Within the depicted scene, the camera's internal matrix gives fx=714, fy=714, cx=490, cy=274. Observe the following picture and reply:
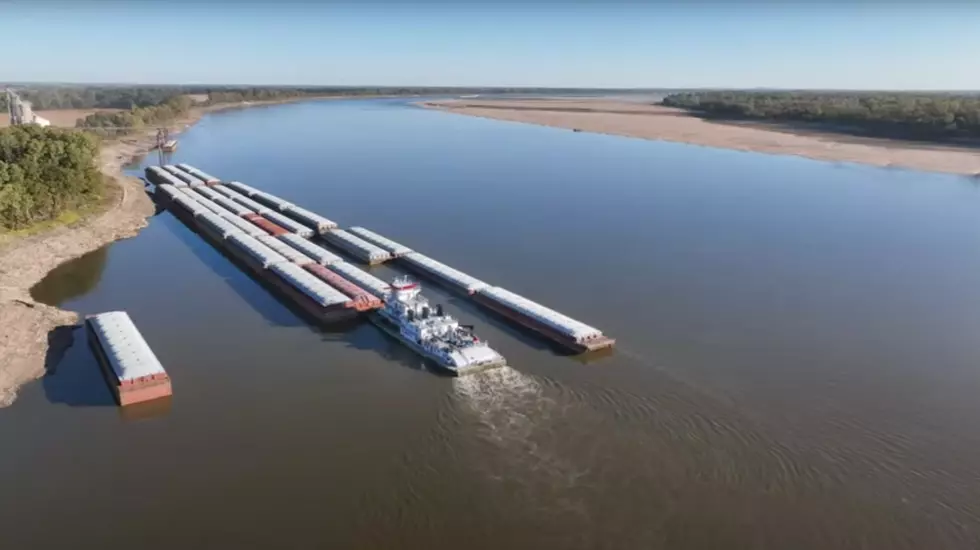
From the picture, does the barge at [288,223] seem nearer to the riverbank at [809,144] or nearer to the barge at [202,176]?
the barge at [202,176]

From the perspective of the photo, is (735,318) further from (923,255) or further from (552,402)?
(923,255)

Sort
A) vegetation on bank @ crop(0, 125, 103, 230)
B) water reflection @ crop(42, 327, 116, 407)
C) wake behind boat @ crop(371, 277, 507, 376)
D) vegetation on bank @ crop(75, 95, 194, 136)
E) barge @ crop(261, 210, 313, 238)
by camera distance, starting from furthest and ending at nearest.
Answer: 1. vegetation on bank @ crop(75, 95, 194, 136)
2. barge @ crop(261, 210, 313, 238)
3. vegetation on bank @ crop(0, 125, 103, 230)
4. wake behind boat @ crop(371, 277, 507, 376)
5. water reflection @ crop(42, 327, 116, 407)

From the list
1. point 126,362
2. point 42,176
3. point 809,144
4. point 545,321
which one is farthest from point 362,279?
point 809,144

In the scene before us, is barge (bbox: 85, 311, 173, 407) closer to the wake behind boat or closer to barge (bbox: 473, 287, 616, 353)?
the wake behind boat

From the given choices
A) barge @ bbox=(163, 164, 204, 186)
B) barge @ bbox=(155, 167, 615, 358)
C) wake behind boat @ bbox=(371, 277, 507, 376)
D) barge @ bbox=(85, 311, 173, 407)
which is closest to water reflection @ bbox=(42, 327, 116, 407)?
barge @ bbox=(85, 311, 173, 407)

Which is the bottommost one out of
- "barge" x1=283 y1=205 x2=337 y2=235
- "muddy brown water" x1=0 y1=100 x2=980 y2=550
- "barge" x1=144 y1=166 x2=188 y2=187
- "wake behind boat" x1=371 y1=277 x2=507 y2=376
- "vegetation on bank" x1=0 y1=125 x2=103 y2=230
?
"muddy brown water" x1=0 y1=100 x2=980 y2=550

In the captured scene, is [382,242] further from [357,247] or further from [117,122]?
[117,122]
